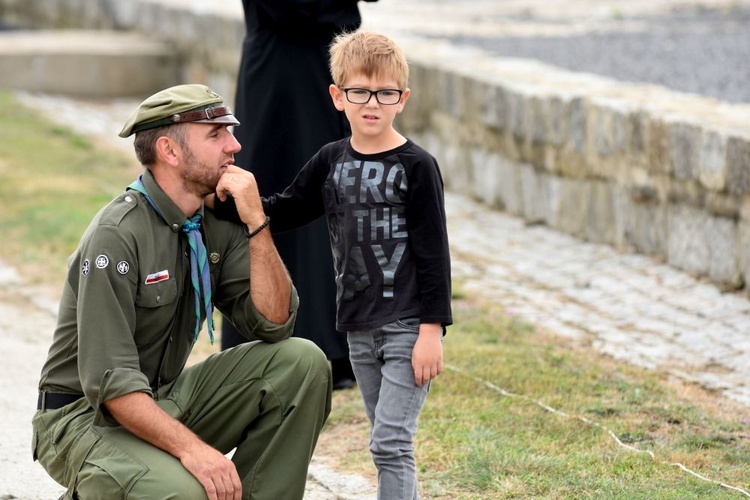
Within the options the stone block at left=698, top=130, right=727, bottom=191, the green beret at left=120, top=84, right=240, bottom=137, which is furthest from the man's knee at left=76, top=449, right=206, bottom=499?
the stone block at left=698, top=130, right=727, bottom=191

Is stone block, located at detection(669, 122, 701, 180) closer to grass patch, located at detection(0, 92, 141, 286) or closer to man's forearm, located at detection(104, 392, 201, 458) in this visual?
grass patch, located at detection(0, 92, 141, 286)

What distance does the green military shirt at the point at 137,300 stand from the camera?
304 centimetres

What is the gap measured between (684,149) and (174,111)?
3.70 metres

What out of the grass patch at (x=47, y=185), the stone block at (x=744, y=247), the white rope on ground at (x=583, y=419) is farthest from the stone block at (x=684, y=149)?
the grass patch at (x=47, y=185)

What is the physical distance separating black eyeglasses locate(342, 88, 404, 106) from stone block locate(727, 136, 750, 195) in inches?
120

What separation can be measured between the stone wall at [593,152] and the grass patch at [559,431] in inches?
50.6

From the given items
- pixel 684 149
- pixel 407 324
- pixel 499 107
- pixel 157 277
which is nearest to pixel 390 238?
pixel 407 324

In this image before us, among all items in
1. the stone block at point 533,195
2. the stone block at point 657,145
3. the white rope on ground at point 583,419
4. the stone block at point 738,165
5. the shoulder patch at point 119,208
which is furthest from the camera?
the stone block at point 533,195

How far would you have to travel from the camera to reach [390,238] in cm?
322

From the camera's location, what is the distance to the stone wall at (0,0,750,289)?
6.14 meters

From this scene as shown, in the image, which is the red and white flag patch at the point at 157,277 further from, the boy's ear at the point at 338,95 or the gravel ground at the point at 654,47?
the gravel ground at the point at 654,47

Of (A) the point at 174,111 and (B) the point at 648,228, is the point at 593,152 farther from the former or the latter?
(A) the point at 174,111

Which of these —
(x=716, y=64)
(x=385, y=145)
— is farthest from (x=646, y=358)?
(x=716, y=64)

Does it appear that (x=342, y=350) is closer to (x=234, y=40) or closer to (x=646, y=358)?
(x=646, y=358)
